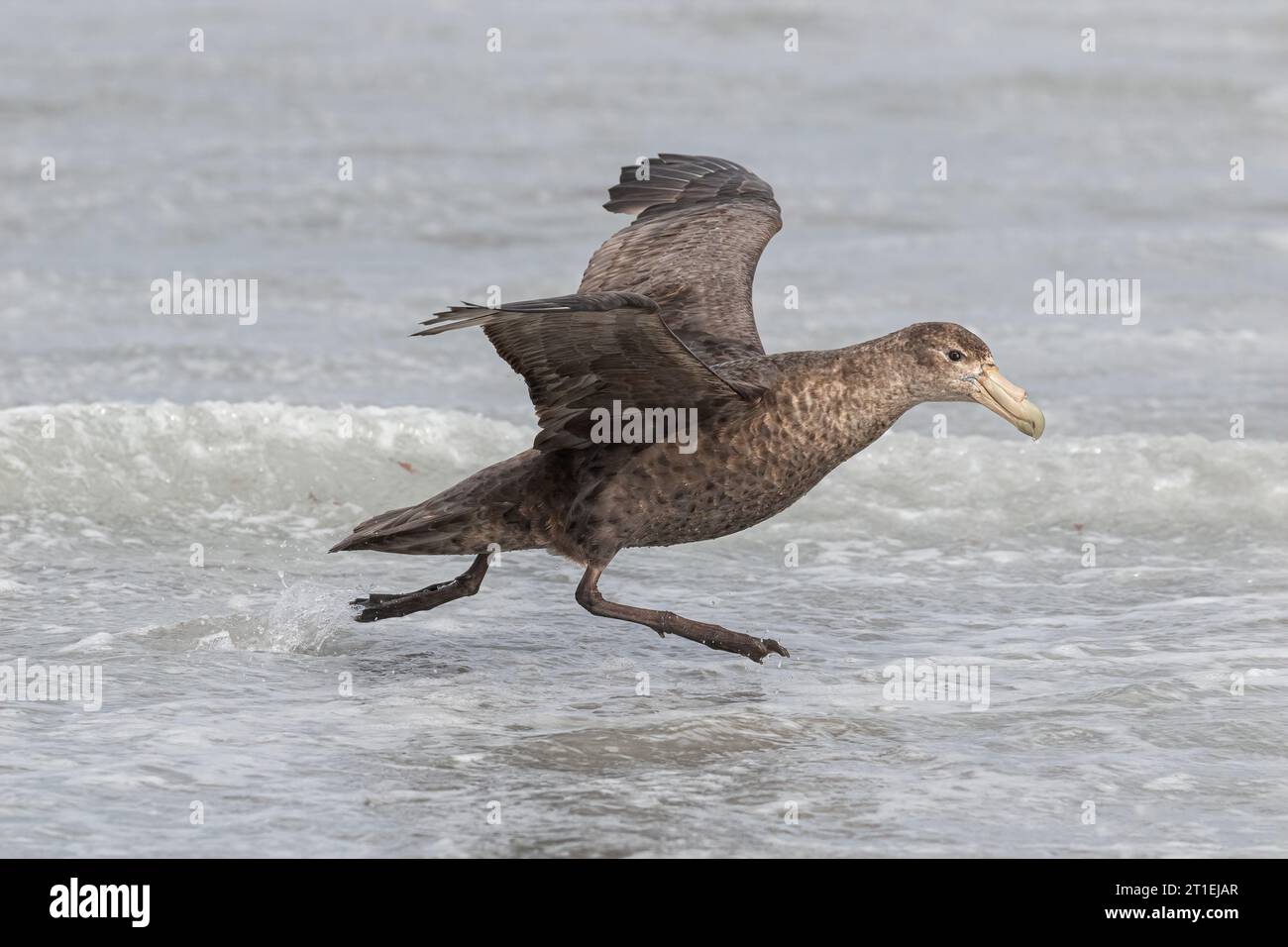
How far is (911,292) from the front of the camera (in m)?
11.1

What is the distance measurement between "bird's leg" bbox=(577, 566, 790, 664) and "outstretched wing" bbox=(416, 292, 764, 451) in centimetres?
48

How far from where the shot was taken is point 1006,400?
6.11 meters

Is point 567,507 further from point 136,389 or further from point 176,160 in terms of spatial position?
point 176,160

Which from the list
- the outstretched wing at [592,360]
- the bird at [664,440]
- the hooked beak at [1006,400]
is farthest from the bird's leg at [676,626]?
the hooked beak at [1006,400]

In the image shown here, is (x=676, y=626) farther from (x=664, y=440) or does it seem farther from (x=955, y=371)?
(x=955, y=371)

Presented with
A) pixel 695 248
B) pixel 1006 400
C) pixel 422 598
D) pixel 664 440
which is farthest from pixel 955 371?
pixel 422 598

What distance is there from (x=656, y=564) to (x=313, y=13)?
515 inches

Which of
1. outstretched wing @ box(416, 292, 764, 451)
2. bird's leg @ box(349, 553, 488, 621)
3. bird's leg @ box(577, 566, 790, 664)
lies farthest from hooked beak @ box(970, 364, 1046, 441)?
bird's leg @ box(349, 553, 488, 621)

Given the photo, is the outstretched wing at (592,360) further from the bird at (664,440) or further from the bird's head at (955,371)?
the bird's head at (955,371)

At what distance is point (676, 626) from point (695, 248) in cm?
193

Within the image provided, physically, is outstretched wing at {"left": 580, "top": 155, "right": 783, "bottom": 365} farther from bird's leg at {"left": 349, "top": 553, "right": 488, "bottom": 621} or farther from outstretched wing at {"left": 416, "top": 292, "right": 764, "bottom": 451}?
bird's leg at {"left": 349, "top": 553, "right": 488, "bottom": 621}

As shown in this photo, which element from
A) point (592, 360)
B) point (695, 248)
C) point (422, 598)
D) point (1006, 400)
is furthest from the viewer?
point (695, 248)

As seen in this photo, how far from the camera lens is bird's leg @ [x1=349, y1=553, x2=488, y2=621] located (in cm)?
643
